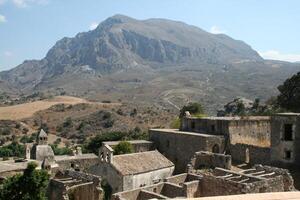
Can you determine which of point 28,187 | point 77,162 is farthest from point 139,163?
point 77,162

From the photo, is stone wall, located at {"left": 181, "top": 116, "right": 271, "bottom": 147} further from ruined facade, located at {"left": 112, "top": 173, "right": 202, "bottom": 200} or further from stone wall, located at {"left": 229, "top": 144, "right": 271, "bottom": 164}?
ruined facade, located at {"left": 112, "top": 173, "right": 202, "bottom": 200}

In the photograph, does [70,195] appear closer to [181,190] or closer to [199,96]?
[181,190]

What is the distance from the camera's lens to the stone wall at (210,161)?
26.5 meters

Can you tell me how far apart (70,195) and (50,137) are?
70388mm

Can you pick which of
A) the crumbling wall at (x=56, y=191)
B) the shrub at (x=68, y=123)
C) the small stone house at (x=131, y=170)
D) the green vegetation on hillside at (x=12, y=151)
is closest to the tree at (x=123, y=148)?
the small stone house at (x=131, y=170)

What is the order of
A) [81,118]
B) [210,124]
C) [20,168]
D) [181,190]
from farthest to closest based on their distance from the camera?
[81,118] < [20,168] < [210,124] < [181,190]

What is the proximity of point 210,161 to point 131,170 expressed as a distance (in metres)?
5.16

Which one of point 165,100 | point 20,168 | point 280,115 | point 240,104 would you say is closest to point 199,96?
point 165,100

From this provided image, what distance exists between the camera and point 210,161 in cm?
2744

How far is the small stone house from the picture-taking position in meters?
28.0

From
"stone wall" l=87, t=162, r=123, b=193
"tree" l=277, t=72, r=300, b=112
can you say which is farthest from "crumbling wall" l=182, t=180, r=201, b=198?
"tree" l=277, t=72, r=300, b=112

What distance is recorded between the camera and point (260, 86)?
509ft

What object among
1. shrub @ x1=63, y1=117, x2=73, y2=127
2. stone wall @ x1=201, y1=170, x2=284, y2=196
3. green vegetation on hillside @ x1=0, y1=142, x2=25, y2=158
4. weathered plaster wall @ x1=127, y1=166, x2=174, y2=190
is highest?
stone wall @ x1=201, y1=170, x2=284, y2=196

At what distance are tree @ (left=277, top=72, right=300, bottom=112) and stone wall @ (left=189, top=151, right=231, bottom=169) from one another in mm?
14862
